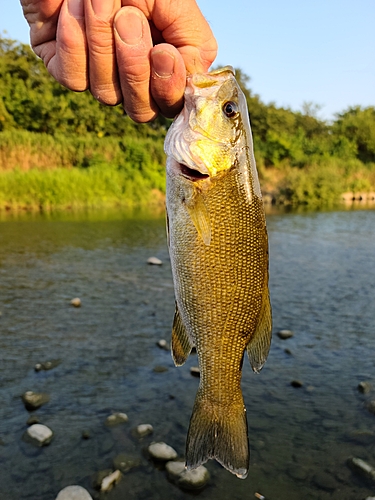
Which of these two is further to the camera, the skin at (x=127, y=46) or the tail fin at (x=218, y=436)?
the tail fin at (x=218, y=436)

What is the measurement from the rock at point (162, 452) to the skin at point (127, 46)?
3.19 m

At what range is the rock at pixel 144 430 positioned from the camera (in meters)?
4.48

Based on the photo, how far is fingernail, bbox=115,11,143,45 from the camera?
1.82 m

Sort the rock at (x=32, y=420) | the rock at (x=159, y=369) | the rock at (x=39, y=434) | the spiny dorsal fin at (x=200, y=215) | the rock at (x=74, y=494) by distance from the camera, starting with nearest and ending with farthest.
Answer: the spiny dorsal fin at (x=200, y=215), the rock at (x=74, y=494), the rock at (x=39, y=434), the rock at (x=32, y=420), the rock at (x=159, y=369)

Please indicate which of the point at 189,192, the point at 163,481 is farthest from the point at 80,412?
the point at 189,192

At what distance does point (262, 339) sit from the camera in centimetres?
240

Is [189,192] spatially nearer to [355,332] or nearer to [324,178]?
[355,332]

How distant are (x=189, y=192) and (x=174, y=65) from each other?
1.90ft

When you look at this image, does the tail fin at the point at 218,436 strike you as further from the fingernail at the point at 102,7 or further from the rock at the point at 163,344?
the rock at the point at 163,344

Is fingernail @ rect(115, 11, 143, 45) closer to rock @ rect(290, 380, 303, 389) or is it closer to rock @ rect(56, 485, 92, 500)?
rock @ rect(56, 485, 92, 500)

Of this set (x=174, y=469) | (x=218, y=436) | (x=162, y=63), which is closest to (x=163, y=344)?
(x=174, y=469)

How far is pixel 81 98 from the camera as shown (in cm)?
3544

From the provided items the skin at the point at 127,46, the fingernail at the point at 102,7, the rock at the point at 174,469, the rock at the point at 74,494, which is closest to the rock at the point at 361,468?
the rock at the point at 174,469

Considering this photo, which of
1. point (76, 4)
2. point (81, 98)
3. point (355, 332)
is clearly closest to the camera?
point (76, 4)
